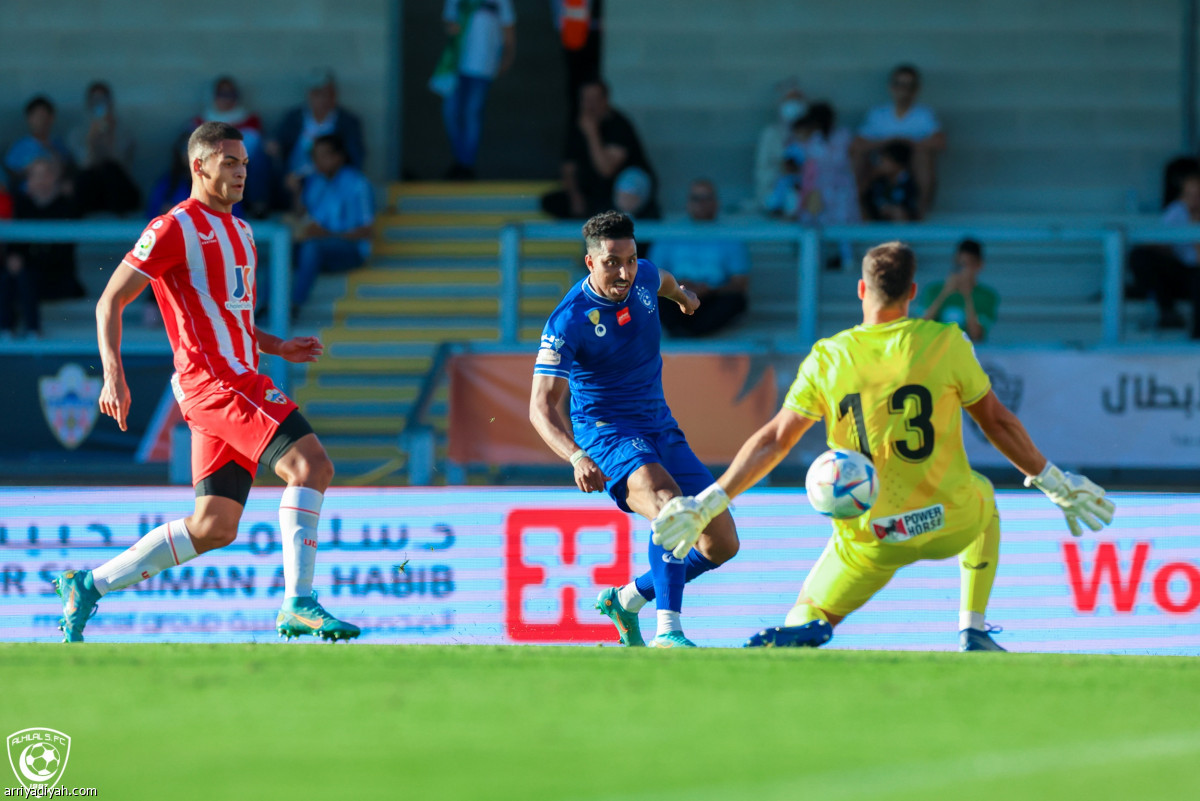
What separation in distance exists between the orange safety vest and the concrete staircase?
137 cm

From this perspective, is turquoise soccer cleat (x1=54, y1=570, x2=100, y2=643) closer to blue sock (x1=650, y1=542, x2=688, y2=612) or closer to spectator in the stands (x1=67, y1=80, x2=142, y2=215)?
blue sock (x1=650, y1=542, x2=688, y2=612)

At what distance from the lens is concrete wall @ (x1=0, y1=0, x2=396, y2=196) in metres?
15.5

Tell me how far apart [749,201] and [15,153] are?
6.76 meters

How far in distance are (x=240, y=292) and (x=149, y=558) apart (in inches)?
44.8

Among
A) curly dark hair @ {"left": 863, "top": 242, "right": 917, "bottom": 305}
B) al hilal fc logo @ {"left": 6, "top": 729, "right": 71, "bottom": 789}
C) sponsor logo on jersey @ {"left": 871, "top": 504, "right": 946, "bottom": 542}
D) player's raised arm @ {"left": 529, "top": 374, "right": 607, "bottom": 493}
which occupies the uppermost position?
curly dark hair @ {"left": 863, "top": 242, "right": 917, "bottom": 305}

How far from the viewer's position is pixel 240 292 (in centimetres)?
652

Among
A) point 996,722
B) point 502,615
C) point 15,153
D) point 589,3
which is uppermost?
point 589,3

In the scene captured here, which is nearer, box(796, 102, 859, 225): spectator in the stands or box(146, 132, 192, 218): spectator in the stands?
box(796, 102, 859, 225): spectator in the stands

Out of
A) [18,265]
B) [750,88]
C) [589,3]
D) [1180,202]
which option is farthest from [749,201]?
[18,265]

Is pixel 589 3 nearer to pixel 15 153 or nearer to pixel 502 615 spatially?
pixel 15 153

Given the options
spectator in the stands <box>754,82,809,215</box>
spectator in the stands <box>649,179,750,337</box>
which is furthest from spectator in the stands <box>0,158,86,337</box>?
spectator in the stands <box>754,82,809,215</box>

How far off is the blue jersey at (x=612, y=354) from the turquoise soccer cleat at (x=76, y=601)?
2.06 m

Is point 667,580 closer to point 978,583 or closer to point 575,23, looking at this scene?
point 978,583

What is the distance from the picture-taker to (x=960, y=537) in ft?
18.7
